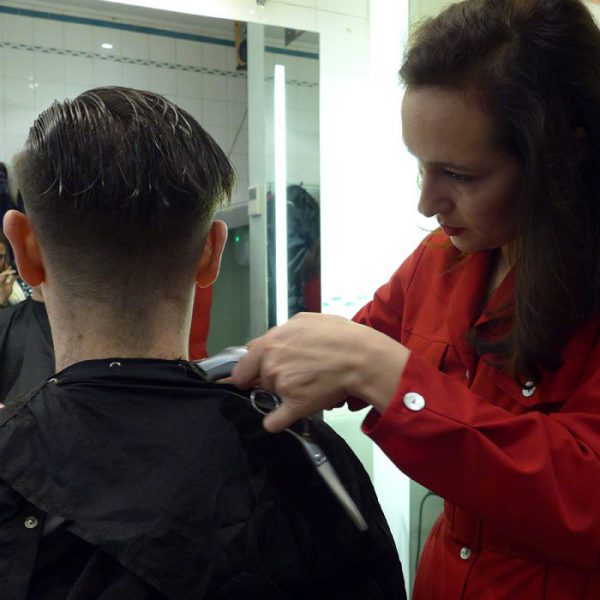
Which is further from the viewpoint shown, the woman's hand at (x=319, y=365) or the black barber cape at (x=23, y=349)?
the black barber cape at (x=23, y=349)

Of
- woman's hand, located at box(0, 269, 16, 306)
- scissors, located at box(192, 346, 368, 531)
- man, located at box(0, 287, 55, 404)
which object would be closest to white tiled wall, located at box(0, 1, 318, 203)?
woman's hand, located at box(0, 269, 16, 306)

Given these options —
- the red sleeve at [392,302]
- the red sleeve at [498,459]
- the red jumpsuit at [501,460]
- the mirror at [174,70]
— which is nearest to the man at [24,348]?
the mirror at [174,70]

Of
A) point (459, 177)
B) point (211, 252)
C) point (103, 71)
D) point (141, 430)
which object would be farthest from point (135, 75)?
point (141, 430)

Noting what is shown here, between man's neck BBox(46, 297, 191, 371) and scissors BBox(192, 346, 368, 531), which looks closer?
scissors BBox(192, 346, 368, 531)

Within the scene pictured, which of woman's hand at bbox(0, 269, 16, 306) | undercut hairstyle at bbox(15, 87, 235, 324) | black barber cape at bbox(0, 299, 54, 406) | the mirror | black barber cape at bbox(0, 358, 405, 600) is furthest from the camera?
the mirror

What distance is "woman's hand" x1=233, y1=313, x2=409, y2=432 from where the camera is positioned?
0.76m

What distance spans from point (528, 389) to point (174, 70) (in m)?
2.58

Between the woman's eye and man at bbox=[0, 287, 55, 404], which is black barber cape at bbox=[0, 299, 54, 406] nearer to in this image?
man at bbox=[0, 287, 55, 404]

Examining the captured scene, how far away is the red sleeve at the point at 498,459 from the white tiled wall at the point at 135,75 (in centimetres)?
193

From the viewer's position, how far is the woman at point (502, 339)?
787 millimetres

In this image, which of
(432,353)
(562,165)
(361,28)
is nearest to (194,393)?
(432,353)

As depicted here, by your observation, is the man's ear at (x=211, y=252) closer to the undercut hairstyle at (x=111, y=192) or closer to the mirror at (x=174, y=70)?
the undercut hairstyle at (x=111, y=192)

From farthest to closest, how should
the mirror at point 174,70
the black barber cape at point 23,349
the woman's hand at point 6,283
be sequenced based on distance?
1. the mirror at point 174,70
2. the woman's hand at point 6,283
3. the black barber cape at point 23,349

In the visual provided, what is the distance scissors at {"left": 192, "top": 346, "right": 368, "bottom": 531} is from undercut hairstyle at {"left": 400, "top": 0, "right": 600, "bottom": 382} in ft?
1.16
